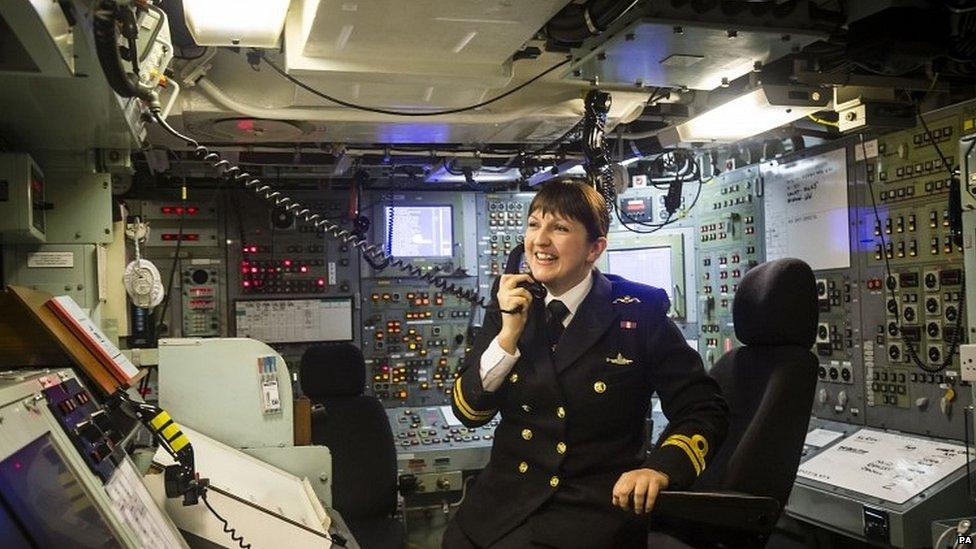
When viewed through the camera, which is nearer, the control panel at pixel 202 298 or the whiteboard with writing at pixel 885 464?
the whiteboard with writing at pixel 885 464

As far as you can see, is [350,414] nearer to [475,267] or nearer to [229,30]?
[229,30]

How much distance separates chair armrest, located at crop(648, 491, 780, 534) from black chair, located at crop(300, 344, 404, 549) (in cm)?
197

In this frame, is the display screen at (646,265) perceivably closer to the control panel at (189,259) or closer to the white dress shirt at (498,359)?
the control panel at (189,259)

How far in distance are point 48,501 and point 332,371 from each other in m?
2.45

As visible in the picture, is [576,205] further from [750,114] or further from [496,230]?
[496,230]

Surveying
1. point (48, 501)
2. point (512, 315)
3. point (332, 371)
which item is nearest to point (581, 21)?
point (512, 315)

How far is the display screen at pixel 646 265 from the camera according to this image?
547 centimetres

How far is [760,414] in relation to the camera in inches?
83.0

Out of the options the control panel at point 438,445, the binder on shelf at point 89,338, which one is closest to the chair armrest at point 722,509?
the binder on shelf at point 89,338

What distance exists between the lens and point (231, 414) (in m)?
2.84

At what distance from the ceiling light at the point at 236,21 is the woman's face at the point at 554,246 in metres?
1.09

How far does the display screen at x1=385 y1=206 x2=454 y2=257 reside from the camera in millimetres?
5531

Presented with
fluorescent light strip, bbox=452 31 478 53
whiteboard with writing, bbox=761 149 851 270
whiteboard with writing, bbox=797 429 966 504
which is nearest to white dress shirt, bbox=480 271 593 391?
fluorescent light strip, bbox=452 31 478 53

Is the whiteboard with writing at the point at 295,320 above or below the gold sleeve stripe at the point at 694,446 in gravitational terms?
above
